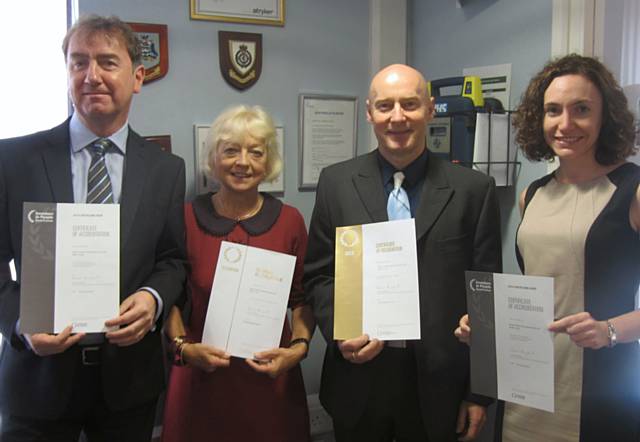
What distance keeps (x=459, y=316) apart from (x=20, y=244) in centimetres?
128

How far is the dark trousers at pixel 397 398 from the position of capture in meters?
1.68

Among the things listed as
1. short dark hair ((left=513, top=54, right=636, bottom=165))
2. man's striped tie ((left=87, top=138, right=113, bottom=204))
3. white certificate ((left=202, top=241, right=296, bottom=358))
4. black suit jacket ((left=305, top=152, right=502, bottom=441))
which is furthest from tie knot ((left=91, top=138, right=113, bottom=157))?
short dark hair ((left=513, top=54, right=636, bottom=165))

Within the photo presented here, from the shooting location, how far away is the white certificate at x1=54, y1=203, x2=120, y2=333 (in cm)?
143

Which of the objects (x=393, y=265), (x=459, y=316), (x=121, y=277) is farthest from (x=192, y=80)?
(x=459, y=316)

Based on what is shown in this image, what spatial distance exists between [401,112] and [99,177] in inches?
36.2

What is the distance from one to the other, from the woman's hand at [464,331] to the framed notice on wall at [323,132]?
51.0 inches

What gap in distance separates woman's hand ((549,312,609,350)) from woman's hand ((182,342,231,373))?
38.8 inches

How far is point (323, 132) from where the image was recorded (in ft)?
8.73

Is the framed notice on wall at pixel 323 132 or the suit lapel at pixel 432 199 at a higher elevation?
the framed notice on wall at pixel 323 132

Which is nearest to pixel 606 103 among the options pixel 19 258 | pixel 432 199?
pixel 432 199

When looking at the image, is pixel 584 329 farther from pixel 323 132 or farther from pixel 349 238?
pixel 323 132

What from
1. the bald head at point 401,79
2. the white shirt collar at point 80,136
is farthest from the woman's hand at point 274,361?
the bald head at point 401,79

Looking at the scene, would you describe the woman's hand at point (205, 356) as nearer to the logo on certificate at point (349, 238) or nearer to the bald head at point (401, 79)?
the logo on certificate at point (349, 238)

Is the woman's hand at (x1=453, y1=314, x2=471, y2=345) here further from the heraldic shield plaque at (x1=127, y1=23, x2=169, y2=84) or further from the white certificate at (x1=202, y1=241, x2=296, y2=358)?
the heraldic shield plaque at (x1=127, y1=23, x2=169, y2=84)
